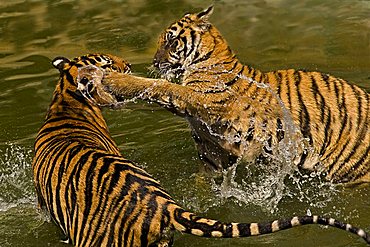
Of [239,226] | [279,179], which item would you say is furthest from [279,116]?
[239,226]

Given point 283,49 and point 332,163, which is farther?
point 283,49

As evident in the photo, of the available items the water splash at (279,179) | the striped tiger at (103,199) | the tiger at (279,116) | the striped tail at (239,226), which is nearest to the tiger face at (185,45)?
the tiger at (279,116)

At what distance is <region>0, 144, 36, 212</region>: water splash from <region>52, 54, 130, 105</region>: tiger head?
0.71 m

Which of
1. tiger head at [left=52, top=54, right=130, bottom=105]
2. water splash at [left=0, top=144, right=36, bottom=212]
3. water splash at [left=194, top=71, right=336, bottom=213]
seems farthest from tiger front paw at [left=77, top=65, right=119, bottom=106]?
water splash at [left=0, top=144, right=36, bottom=212]

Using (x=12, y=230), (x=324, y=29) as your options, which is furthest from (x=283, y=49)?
(x=12, y=230)

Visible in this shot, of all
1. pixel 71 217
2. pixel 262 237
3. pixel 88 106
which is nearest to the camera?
pixel 71 217

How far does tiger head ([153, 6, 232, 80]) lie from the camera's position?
196 inches

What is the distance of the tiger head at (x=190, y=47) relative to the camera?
16.3 ft

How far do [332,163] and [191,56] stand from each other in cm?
102

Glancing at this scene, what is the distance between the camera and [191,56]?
16.4ft

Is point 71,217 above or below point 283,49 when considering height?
above

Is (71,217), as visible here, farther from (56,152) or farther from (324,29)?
(324,29)

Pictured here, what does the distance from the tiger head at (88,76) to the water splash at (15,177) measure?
713mm

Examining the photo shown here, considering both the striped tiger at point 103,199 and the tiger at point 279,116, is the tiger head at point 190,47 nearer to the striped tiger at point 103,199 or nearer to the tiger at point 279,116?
the tiger at point 279,116
